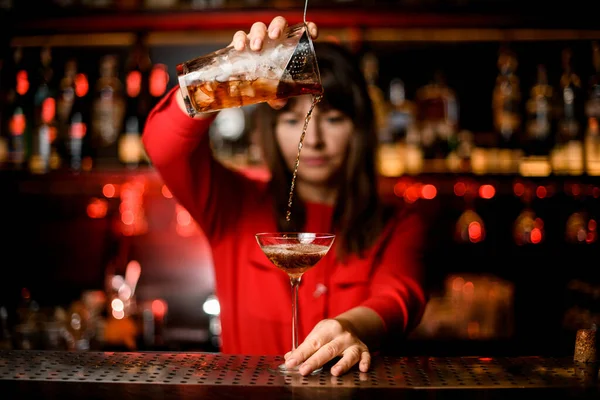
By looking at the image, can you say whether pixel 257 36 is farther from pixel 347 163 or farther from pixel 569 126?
pixel 569 126

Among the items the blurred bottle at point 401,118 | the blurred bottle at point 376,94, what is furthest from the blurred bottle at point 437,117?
the blurred bottle at point 376,94

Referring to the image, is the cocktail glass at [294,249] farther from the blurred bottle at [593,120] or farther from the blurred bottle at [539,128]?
the blurred bottle at [593,120]

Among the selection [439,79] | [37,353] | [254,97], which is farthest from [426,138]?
[37,353]

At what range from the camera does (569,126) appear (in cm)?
302

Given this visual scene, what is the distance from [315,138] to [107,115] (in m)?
1.53

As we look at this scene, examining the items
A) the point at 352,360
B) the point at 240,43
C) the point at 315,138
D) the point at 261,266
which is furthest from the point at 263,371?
the point at 315,138

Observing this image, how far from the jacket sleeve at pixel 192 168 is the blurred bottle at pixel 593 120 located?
5.57 ft

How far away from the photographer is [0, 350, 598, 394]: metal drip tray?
45.9 inches

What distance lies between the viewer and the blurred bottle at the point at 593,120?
296 cm

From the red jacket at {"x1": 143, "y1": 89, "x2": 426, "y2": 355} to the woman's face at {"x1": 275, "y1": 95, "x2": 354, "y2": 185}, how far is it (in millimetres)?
158

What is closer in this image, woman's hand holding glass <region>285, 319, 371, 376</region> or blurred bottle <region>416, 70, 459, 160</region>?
woman's hand holding glass <region>285, 319, 371, 376</region>

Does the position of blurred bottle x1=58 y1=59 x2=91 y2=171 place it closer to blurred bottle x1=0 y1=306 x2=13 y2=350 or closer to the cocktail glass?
blurred bottle x1=0 y1=306 x2=13 y2=350

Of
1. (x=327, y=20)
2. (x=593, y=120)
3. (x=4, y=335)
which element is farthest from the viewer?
(x=593, y=120)

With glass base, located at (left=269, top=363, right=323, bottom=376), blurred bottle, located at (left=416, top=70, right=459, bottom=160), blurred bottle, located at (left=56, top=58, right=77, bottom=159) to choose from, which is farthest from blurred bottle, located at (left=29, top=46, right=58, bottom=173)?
glass base, located at (left=269, top=363, right=323, bottom=376)
